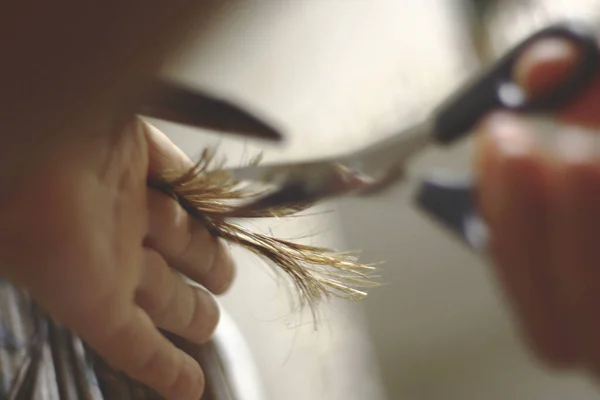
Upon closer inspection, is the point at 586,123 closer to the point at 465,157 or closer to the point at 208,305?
the point at 465,157

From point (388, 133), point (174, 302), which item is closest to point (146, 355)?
point (174, 302)

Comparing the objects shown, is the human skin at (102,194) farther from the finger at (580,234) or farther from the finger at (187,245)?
the finger at (580,234)

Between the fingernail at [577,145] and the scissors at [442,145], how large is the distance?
13mm

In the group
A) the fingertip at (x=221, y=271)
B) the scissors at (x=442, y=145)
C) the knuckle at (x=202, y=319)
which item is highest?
the scissors at (x=442, y=145)

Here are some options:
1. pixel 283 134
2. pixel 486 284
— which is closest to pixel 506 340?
pixel 486 284

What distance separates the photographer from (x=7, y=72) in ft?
0.47

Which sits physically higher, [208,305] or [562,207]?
[562,207]

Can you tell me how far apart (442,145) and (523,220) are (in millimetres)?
42

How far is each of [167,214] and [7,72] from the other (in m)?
0.13

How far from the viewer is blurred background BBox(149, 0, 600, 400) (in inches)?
8.9

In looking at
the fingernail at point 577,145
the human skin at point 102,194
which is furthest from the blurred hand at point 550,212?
the human skin at point 102,194

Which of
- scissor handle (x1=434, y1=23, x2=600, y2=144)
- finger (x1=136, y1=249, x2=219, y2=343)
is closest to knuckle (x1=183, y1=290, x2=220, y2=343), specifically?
Result: finger (x1=136, y1=249, x2=219, y2=343)

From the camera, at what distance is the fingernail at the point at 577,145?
0.61 ft

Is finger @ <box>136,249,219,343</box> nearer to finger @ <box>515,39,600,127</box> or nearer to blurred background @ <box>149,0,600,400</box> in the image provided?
blurred background @ <box>149,0,600,400</box>
